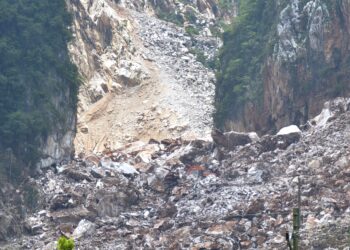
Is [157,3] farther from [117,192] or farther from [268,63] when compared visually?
[117,192]

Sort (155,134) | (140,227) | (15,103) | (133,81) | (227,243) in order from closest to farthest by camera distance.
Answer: (227,243) < (140,227) < (15,103) < (155,134) < (133,81)

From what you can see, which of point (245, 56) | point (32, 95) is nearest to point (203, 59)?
point (245, 56)

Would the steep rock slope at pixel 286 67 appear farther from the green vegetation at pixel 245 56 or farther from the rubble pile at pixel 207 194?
the rubble pile at pixel 207 194

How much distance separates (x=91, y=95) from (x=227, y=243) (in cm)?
3110

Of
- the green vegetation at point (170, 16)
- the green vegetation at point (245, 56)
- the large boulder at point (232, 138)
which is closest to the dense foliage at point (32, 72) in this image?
the large boulder at point (232, 138)

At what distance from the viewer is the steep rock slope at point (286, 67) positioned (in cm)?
7656

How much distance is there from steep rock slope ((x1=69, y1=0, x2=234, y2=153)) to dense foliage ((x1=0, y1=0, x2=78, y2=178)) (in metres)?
4.28

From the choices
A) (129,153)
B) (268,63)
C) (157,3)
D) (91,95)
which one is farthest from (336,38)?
(157,3)

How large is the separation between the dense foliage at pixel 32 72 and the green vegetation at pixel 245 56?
826 centimetres

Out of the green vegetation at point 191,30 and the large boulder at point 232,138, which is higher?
the green vegetation at point 191,30

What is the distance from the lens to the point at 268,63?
8112 cm

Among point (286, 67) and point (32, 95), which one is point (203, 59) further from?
point (32, 95)

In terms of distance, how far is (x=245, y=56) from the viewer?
86000 millimetres

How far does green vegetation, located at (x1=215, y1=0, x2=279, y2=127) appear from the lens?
83.2 meters
